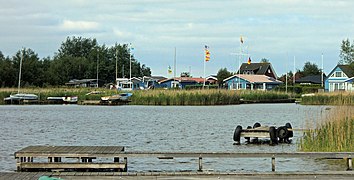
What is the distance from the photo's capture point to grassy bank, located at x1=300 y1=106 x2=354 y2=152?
19.5 meters

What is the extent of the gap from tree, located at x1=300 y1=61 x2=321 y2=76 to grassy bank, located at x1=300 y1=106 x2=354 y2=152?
124 m

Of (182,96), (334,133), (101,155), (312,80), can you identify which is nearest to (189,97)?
(182,96)

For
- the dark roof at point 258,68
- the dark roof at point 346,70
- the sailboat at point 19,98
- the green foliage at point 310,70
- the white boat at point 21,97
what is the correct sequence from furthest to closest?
the green foliage at point 310,70, the dark roof at point 258,68, the dark roof at point 346,70, the sailboat at point 19,98, the white boat at point 21,97

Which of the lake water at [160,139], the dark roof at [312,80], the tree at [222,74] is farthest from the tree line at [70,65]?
the lake water at [160,139]

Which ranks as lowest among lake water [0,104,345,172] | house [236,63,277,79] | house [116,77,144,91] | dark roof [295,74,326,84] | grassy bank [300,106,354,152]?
lake water [0,104,345,172]

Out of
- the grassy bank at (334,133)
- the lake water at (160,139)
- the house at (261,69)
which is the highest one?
the house at (261,69)

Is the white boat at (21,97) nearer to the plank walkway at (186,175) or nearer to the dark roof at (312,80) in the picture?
the dark roof at (312,80)

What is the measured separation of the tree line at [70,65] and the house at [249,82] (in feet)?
75.7

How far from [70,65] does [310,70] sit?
2145 inches

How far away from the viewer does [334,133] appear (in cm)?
2006

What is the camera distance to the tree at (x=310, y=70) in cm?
14425

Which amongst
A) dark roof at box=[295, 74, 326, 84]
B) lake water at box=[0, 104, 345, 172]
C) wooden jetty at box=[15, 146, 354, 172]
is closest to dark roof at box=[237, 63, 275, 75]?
dark roof at box=[295, 74, 326, 84]

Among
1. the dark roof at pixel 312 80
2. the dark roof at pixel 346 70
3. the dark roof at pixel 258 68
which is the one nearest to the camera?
the dark roof at pixel 346 70

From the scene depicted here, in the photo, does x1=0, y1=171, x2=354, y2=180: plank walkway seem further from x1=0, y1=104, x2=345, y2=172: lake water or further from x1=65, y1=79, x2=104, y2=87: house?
x1=65, y1=79, x2=104, y2=87: house
